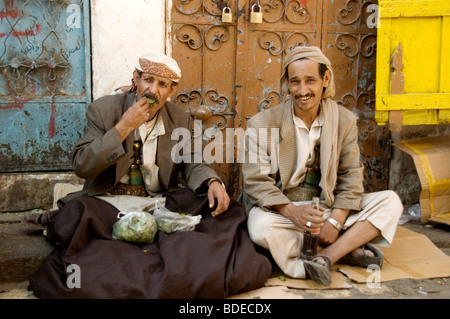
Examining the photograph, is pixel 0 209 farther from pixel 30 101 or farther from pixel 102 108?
pixel 102 108

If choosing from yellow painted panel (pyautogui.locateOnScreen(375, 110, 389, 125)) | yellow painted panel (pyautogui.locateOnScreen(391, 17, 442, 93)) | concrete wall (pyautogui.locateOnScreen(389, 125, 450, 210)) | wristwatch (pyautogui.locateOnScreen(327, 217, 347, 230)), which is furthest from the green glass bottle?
concrete wall (pyautogui.locateOnScreen(389, 125, 450, 210))

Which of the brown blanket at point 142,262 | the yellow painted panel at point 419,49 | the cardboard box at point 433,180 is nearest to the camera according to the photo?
the brown blanket at point 142,262

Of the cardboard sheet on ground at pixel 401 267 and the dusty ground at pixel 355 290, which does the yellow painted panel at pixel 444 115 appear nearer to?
the cardboard sheet on ground at pixel 401 267

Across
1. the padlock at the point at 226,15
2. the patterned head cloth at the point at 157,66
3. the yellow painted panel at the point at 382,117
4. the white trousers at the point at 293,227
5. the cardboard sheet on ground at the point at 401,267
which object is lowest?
the cardboard sheet on ground at the point at 401,267

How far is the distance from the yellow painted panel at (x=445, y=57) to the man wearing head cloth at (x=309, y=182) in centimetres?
119

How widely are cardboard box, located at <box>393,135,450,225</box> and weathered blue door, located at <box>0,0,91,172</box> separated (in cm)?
293

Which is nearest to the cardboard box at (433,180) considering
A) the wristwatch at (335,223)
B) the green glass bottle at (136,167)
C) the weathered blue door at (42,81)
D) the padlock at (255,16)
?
the wristwatch at (335,223)

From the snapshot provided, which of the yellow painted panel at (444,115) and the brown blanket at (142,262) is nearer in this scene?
the brown blanket at (142,262)

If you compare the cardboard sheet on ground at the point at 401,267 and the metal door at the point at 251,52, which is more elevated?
the metal door at the point at 251,52

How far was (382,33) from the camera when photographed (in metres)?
4.00

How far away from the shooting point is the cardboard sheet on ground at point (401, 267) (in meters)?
3.01

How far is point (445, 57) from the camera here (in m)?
4.05

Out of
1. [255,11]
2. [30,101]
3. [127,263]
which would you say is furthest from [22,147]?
[255,11]

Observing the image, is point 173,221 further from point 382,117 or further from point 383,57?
point 383,57
